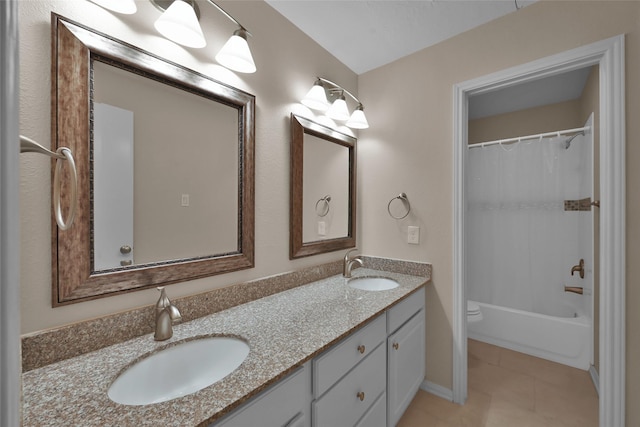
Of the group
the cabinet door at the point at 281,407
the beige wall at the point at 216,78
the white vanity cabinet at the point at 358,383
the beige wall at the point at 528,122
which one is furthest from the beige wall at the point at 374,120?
the beige wall at the point at 528,122

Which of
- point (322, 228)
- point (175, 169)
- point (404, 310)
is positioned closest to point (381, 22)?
point (322, 228)

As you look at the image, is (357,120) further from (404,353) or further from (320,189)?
(404,353)

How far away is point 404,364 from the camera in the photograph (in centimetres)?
158

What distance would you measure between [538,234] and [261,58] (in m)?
→ 2.81

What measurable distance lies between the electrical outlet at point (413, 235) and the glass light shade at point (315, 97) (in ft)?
3.43

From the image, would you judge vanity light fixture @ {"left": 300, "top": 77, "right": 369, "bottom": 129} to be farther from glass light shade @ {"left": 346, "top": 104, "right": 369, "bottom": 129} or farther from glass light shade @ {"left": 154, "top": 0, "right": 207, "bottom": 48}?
glass light shade @ {"left": 154, "top": 0, "right": 207, "bottom": 48}

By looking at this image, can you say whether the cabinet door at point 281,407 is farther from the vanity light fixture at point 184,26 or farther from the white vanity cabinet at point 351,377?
the vanity light fixture at point 184,26

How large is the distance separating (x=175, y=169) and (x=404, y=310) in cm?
138

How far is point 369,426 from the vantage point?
1.27m

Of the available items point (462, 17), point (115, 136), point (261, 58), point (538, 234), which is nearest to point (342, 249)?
point (261, 58)

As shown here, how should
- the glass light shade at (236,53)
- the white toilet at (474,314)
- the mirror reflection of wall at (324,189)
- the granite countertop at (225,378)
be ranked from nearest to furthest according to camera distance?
the granite countertop at (225,378) < the glass light shade at (236,53) < the mirror reflection of wall at (324,189) < the white toilet at (474,314)

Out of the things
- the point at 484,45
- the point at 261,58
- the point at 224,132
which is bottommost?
the point at 224,132

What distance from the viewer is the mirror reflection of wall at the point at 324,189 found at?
5.84 ft

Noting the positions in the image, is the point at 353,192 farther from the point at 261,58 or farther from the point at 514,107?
the point at 514,107
